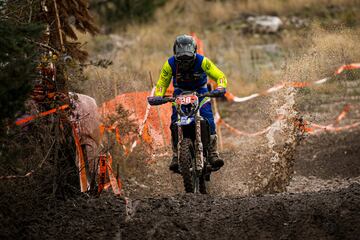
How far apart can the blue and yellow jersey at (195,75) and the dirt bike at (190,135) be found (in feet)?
1.07

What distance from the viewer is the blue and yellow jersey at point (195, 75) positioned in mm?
8922

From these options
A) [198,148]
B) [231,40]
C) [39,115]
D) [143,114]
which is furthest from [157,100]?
[231,40]

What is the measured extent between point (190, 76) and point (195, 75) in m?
0.07

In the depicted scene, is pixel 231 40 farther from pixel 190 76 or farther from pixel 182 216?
pixel 182 216

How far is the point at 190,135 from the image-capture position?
873 centimetres

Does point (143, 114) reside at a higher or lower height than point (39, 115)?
lower

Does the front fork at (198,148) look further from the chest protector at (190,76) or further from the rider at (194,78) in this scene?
the chest protector at (190,76)

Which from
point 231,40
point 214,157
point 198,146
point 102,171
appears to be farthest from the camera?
point 231,40

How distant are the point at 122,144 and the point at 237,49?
1326 cm

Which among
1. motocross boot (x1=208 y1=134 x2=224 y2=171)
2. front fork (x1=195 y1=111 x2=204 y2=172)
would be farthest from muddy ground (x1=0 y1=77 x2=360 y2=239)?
motocross boot (x1=208 y1=134 x2=224 y2=171)

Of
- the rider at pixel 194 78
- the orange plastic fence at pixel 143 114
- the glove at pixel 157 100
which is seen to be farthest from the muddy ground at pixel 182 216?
the orange plastic fence at pixel 143 114

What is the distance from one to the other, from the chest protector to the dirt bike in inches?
12.7

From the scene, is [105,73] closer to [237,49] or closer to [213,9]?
[237,49]

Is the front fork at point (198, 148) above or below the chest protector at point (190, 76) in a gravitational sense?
below
